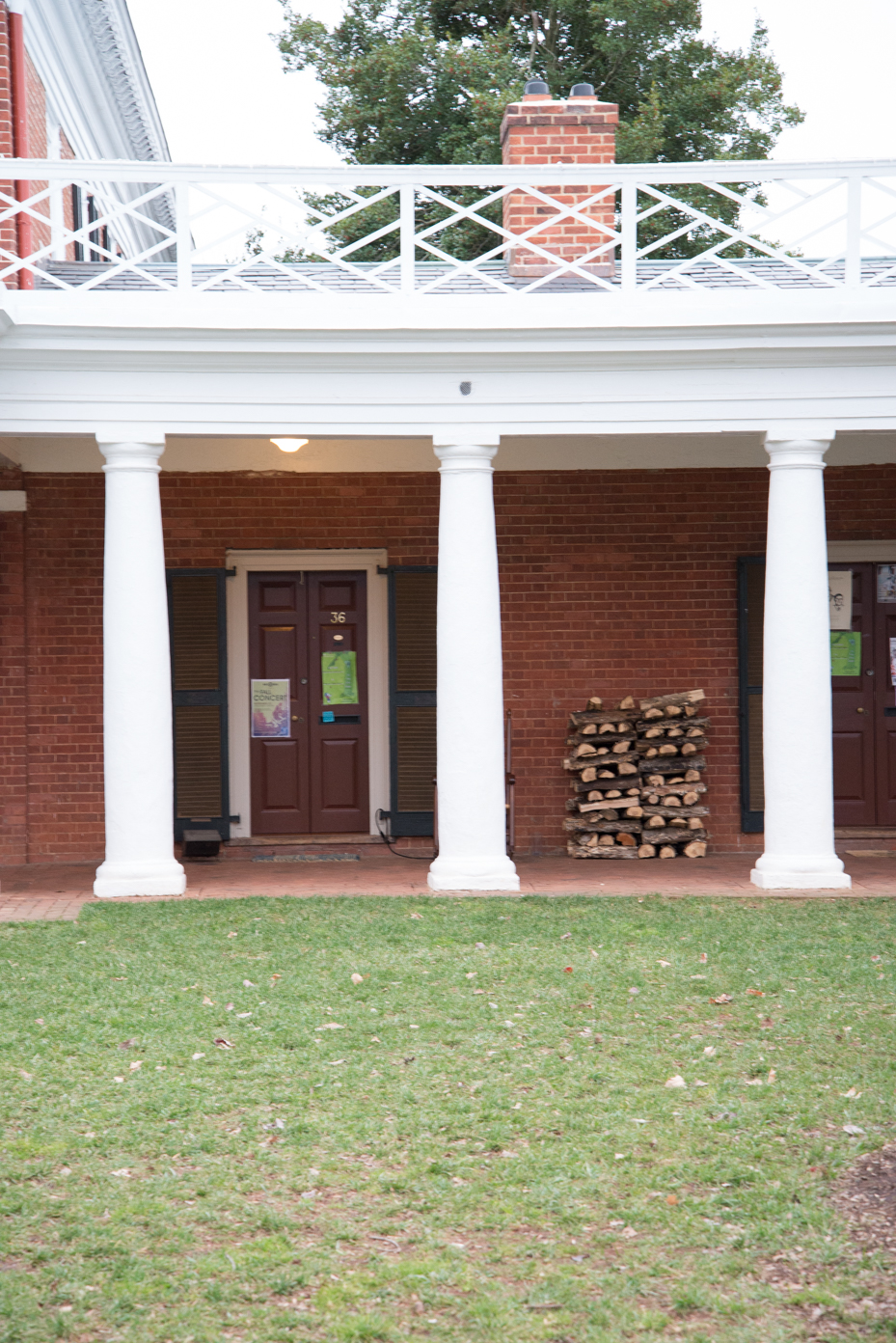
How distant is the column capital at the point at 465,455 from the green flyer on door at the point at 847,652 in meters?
4.12

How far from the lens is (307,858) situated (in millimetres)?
11352

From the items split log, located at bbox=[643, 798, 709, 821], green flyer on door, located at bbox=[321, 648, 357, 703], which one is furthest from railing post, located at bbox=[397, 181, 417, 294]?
split log, located at bbox=[643, 798, 709, 821]

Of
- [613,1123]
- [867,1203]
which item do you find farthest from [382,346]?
[867,1203]

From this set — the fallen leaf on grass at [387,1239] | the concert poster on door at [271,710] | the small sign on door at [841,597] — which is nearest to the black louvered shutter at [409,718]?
the concert poster on door at [271,710]

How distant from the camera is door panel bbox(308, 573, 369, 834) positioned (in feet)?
38.8

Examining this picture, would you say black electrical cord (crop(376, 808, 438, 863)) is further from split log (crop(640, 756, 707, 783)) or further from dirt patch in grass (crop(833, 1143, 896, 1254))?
dirt patch in grass (crop(833, 1143, 896, 1254))

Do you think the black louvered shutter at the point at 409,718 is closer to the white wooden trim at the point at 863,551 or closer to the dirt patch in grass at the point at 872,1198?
the white wooden trim at the point at 863,551

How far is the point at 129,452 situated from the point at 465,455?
7.47 feet

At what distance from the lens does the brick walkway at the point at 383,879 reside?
9336mm

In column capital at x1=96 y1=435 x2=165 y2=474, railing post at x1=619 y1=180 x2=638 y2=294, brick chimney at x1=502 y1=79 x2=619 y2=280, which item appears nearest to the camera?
railing post at x1=619 y1=180 x2=638 y2=294

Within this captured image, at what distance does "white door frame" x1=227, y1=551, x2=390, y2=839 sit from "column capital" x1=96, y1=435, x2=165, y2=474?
254 cm

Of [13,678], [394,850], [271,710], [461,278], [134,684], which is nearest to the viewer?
[134,684]

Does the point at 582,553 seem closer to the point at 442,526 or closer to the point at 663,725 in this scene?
the point at 663,725

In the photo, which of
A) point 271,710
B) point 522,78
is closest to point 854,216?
point 271,710
